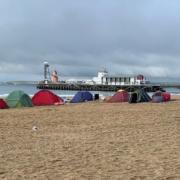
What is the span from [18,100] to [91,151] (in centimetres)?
1721

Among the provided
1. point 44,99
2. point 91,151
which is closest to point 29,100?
point 44,99

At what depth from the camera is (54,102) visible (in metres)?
29.0

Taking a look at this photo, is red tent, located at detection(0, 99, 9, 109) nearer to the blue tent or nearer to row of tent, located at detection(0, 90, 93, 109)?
row of tent, located at detection(0, 90, 93, 109)

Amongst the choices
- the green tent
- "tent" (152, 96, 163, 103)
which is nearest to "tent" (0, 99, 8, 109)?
the green tent

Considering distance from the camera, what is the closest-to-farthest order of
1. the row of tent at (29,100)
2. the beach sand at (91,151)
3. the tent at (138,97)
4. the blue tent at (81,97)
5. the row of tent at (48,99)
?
the beach sand at (91,151) → the row of tent at (29,100) → the row of tent at (48,99) → the tent at (138,97) → the blue tent at (81,97)

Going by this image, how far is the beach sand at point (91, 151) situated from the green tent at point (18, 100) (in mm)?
10967

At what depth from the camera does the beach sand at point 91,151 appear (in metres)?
7.44

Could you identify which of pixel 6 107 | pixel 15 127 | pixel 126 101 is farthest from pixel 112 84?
pixel 15 127

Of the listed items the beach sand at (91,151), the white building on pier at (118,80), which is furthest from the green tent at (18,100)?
the white building on pier at (118,80)

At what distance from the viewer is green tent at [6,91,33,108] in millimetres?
26031

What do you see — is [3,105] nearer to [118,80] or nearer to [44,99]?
[44,99]

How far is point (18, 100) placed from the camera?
86.0 feet

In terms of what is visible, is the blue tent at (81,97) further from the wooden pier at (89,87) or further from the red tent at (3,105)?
the wooden pier at (89,87)

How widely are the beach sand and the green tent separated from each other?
1097 centimetres
